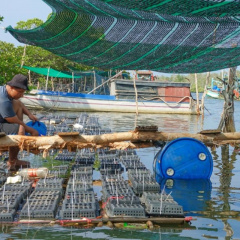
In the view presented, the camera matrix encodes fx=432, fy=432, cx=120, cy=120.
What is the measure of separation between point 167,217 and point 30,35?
388 cm

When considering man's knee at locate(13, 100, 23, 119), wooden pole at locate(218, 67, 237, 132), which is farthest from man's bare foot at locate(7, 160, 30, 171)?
wooden pole at locate(218, 67, 237, 132)

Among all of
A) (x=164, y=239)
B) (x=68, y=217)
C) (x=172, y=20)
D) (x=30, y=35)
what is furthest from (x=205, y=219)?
(x=30, y=35)

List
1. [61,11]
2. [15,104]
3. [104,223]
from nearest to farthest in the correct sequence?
[104,223], [61,11], [15,104]

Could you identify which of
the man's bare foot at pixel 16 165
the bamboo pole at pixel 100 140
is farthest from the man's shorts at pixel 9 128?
the man's bare foot at pixel 16 165

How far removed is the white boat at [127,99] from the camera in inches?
1199

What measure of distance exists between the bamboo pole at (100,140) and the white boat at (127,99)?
21.8m

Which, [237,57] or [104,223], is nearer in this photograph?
[104,223]

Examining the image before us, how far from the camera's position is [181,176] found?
810 cm

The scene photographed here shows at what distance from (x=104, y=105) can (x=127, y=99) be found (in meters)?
1.70

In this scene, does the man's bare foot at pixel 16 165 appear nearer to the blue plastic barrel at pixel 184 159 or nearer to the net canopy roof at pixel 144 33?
the net canopy roof at pixel 144 33

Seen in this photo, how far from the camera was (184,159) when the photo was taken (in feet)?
26.3

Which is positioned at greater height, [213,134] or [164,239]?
[213,134]

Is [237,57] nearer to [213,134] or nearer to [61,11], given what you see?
[213,134]

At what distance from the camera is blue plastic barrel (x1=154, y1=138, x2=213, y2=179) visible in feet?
26.2
